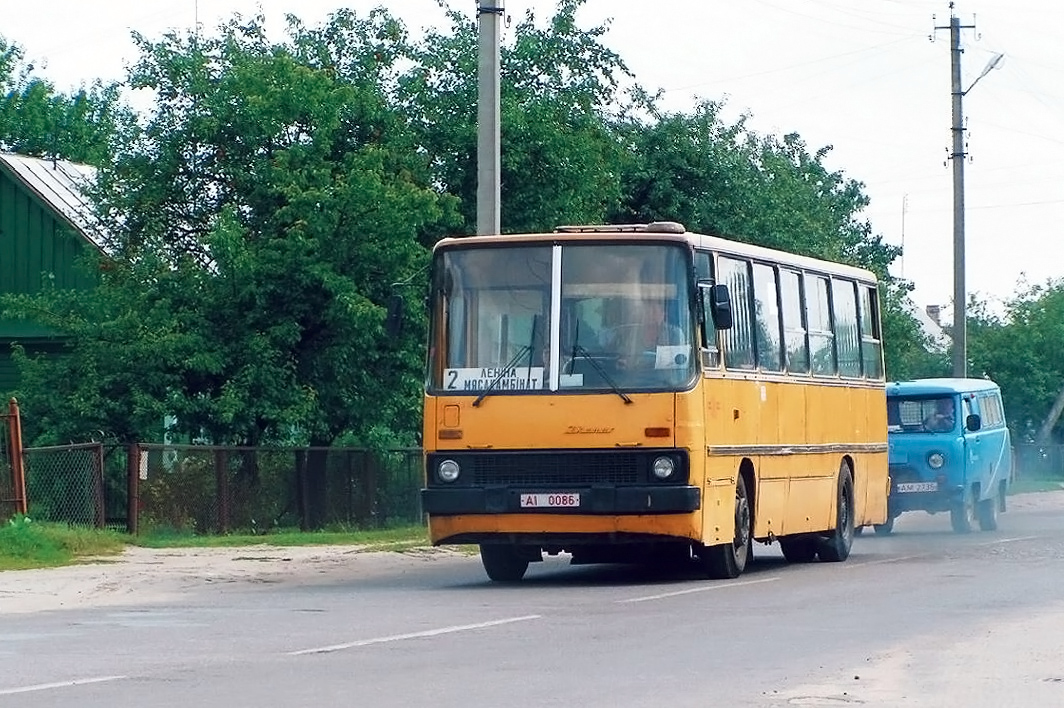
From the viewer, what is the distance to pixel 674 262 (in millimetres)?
18000

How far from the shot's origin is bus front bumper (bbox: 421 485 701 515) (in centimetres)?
1742

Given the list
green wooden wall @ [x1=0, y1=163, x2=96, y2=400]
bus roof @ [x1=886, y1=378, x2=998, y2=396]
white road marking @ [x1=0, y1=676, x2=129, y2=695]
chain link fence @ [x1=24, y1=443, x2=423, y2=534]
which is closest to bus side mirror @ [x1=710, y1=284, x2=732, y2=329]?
white road marking @ [x1=0, y1=676, x2=129, y2=695]

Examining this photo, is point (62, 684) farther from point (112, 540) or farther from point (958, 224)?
point (958, 224)

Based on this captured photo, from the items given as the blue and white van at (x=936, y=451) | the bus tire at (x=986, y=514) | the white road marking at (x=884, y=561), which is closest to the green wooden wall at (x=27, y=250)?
the blue and white van at (x=936, y=451)

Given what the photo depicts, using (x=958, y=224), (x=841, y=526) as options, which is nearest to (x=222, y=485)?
(x=841, y=526)

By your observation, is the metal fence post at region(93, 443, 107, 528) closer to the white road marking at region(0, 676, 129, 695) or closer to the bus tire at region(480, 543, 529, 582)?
the bus tire at region(480, 543, 529, 582)

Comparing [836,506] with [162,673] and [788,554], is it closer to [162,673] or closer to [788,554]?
[788,554]

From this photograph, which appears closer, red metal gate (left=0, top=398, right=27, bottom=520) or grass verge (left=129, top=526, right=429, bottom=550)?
red metal gate (left=0, top=398, right=27, bottom=520)

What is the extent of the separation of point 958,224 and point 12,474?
2687 cm

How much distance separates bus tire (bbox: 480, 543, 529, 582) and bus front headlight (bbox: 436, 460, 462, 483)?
3.77 feet

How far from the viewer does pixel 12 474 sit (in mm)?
23016

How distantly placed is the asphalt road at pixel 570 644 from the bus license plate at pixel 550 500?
29.0 inches

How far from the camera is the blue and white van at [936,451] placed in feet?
99.0

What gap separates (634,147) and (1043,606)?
23.5 m
